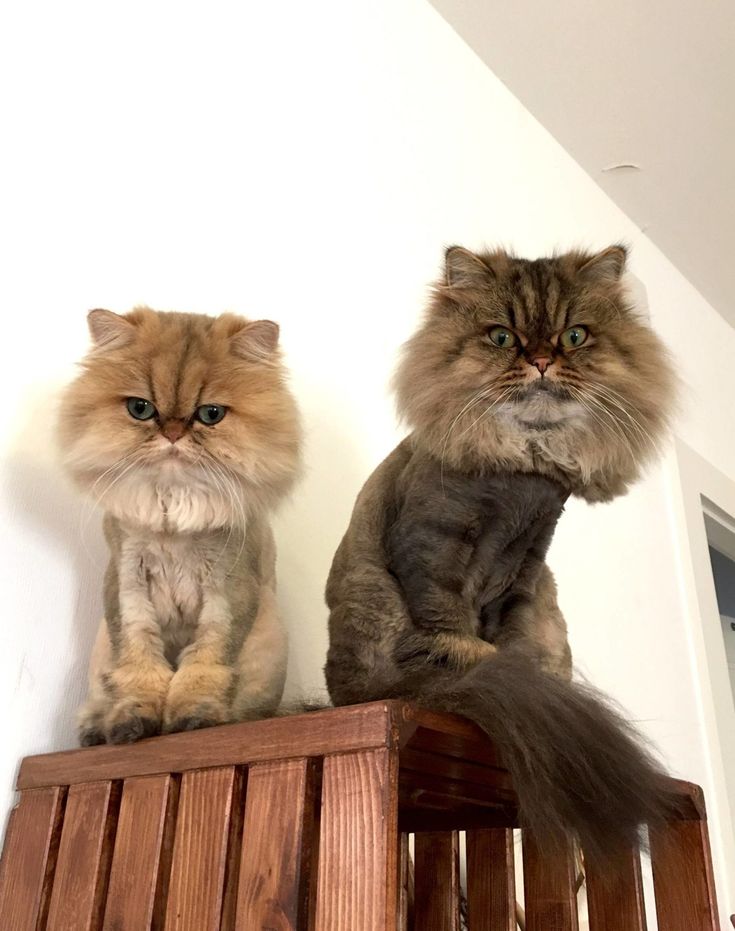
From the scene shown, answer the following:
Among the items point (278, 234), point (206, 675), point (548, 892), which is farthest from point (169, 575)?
point (278, 234)

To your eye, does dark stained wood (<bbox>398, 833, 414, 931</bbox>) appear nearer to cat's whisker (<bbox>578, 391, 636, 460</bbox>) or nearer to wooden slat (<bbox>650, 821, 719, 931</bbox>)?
wooden slat (<bbox>650, 821, 719, 931</bbox>)

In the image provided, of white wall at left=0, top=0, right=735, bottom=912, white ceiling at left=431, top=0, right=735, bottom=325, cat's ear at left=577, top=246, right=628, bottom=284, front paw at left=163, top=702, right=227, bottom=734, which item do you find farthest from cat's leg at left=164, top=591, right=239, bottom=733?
white ceiling at left=431, top=0, right=735, bottom=325

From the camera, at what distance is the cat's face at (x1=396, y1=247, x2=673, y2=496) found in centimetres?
86

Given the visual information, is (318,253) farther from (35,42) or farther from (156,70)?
(35,42)

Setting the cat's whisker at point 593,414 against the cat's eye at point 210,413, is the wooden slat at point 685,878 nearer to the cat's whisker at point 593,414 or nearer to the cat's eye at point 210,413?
the cat's whisker at point 593,414

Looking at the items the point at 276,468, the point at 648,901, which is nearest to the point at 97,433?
the point at 276,468

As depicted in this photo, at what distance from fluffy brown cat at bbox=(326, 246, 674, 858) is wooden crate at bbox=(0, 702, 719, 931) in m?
0.12

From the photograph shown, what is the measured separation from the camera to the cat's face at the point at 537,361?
2.84 ft

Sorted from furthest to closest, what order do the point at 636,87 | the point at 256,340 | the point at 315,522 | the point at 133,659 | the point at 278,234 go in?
the point at 636,87 → the point at 278,234 → the point at 315,522 → the point at 256,340 → the point at 133,659

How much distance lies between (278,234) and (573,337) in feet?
2.16

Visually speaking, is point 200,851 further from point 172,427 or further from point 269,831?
point 172,427

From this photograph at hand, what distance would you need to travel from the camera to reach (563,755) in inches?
25.6

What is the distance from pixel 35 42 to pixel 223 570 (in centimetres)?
79

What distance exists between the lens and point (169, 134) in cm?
129
